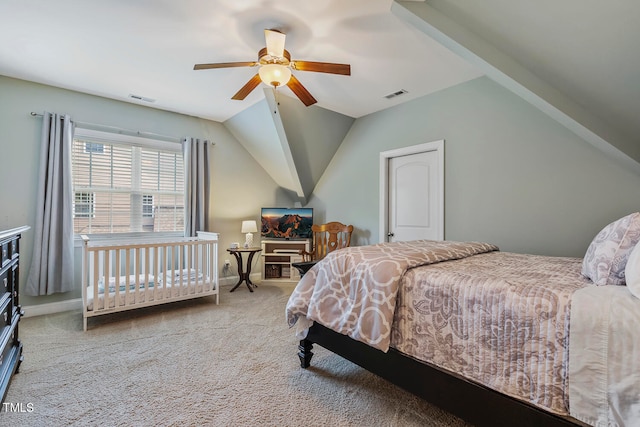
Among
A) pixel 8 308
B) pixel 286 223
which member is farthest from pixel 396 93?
pixel 8 308

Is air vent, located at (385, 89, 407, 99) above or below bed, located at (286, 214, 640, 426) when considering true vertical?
above

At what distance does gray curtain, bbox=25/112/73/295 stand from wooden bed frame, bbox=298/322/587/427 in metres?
3.19

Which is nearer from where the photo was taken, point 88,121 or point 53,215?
point 53,215

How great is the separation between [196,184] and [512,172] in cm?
378

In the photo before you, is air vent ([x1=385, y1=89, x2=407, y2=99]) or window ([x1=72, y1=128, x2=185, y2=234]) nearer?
air vent ([x1=385, y1=89, x2=407, y2=99])

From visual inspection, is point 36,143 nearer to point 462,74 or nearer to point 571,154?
point 462,74

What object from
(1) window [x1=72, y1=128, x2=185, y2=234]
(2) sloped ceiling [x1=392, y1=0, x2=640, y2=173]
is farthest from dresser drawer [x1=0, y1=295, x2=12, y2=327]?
(2) sloped ceiling [x1=392, y1=0, x2=640, y2=173]

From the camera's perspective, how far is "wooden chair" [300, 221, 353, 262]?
14.0 ft

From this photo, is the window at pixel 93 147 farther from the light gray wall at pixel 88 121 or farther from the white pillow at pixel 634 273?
the white pillow at pixel 634 273

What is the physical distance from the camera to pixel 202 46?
245 centimetres

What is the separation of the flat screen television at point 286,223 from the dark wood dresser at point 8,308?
2.91 metres

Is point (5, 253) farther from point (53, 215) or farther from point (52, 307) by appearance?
point (52, 307)

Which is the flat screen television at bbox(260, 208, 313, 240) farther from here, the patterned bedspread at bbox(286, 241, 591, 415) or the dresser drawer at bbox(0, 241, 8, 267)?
the dresser drawer at bbox(0, 241, 8, 267)

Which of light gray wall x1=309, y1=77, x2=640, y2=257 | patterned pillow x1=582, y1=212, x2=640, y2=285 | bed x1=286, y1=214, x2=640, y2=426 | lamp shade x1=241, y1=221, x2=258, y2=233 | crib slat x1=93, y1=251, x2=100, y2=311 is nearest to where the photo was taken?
bed x1=286, y1=214, x2=640, y2=426
